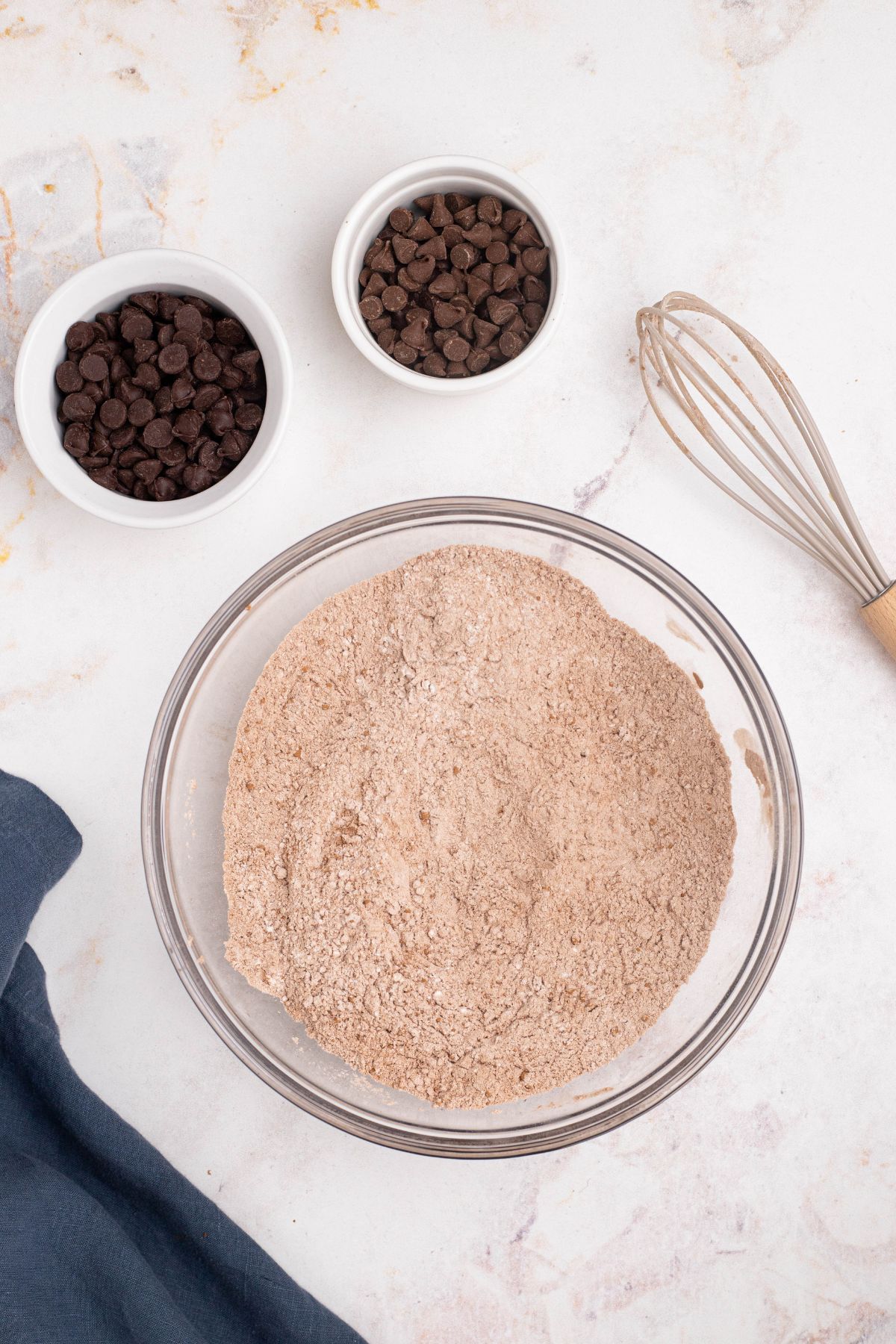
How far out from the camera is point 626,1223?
103 centimetres

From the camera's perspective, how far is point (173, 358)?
934 mm

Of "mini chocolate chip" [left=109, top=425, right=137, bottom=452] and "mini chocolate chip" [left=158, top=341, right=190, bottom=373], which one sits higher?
"mini chocolate chip" [left=158, top=341, right=190, bottom=373]

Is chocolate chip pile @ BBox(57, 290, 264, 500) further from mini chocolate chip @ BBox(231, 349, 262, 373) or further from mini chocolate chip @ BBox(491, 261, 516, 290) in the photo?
mini chocolate chip @ BBox(491, 261, 516, 290)

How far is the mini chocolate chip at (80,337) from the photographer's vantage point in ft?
3.10

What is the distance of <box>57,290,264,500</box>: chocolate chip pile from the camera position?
3.09ft

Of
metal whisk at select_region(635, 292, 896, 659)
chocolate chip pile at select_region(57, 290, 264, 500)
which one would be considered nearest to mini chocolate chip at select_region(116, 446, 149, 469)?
chocolate chip pile at select_region(57, 290, 264, 500)

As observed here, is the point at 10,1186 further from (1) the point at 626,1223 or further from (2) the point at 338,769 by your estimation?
(1) the point at 626,1223

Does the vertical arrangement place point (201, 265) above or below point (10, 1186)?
above

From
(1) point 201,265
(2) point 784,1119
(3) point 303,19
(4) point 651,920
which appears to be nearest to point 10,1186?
(4) point 651,920

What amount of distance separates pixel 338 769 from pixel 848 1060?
74 centimetres

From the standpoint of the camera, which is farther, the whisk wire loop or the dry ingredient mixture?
the whisk wire loop

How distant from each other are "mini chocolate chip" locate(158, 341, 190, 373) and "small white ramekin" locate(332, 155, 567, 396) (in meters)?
0.18

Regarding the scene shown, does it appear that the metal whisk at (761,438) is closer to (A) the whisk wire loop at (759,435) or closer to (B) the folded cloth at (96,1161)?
(A) the whisk wire loop at (759,435)

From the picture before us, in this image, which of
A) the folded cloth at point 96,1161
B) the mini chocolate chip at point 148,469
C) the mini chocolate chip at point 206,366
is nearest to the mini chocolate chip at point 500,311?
the mini chocolate chip at point 206,366
